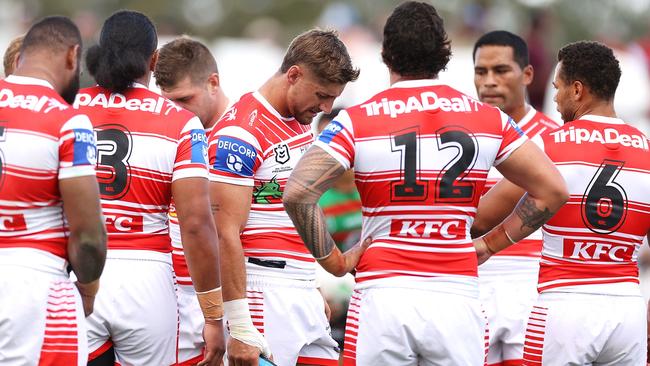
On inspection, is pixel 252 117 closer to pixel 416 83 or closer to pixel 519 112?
pixel 416 83

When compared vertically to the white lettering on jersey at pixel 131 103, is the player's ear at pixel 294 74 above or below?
above

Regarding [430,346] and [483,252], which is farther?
[483,252]

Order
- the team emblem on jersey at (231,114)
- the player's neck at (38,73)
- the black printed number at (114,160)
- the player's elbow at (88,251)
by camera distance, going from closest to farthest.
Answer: the player's elbow at (88,251), the player's neck at (38,73), the black printed number at (114,160), the team emblem on jersey at (231,114)

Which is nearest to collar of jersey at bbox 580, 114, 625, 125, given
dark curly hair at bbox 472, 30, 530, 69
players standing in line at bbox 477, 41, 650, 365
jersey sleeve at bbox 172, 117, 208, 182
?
players standing in line at bbox 477, 41, 650, 365

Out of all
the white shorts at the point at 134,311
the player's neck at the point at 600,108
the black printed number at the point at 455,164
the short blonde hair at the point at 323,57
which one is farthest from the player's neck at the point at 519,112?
the white shorts at the point at 134,311

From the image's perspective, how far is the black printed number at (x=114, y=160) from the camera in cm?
643

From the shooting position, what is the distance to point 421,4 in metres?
6.29

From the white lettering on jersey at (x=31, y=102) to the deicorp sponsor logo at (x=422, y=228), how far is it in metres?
1.75

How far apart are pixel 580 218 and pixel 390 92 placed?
148cm

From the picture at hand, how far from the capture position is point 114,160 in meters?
6.45

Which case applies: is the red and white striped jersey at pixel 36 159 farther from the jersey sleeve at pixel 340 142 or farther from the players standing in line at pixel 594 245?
the players standing in line at pixel 594 245

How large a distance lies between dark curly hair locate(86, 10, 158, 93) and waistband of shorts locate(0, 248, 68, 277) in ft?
4.31

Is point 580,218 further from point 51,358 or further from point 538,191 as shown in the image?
point 51,358

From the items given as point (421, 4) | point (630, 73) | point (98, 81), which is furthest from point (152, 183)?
point (630, 73)
